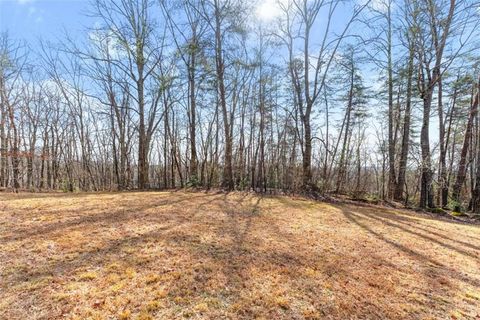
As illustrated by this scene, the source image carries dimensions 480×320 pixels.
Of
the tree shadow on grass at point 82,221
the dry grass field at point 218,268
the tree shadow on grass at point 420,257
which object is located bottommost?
the tree shadow on grass at point 420,257

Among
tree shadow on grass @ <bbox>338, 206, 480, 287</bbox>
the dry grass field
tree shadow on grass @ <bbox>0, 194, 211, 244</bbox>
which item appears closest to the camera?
the dry grass field

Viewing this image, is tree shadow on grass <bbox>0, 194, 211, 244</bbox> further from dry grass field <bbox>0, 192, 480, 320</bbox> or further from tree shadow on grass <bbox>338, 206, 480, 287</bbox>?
tree shadow on grass <bbox>338, 206, 480, 287</bbox>

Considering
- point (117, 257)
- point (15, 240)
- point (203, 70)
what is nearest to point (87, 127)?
point (203, 70)

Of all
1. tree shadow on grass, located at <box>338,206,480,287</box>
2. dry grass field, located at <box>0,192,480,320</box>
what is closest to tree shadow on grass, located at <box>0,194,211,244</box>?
dry grass field, located at <box>0,192,480,320</box>

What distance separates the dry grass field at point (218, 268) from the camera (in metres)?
2.11

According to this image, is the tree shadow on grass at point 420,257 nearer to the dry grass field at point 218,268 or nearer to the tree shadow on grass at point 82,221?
the dry grass field at point 218,268

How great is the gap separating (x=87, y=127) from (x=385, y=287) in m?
21.0

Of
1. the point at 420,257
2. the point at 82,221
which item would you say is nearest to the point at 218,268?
the point at 82,221

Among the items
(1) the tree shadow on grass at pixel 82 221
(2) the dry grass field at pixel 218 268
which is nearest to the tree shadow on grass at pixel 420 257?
(2) the dry grass field at pixel 218 268

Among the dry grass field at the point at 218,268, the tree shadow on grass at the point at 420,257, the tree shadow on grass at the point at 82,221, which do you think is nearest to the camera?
the dry grass field at the point at 218,268

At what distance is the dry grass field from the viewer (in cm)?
211

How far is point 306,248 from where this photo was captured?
366 centimetres

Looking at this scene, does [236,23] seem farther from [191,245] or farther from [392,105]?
[191,245]

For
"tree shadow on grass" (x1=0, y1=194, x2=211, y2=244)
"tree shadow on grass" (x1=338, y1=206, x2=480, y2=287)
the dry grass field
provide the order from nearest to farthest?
the dry grass field < "tree shadow on grass" (x1=338, y1=206, x2=480, y2=287) < "tree shadow on grass" (x1=0, y1=194, x2=211, y2=244)
